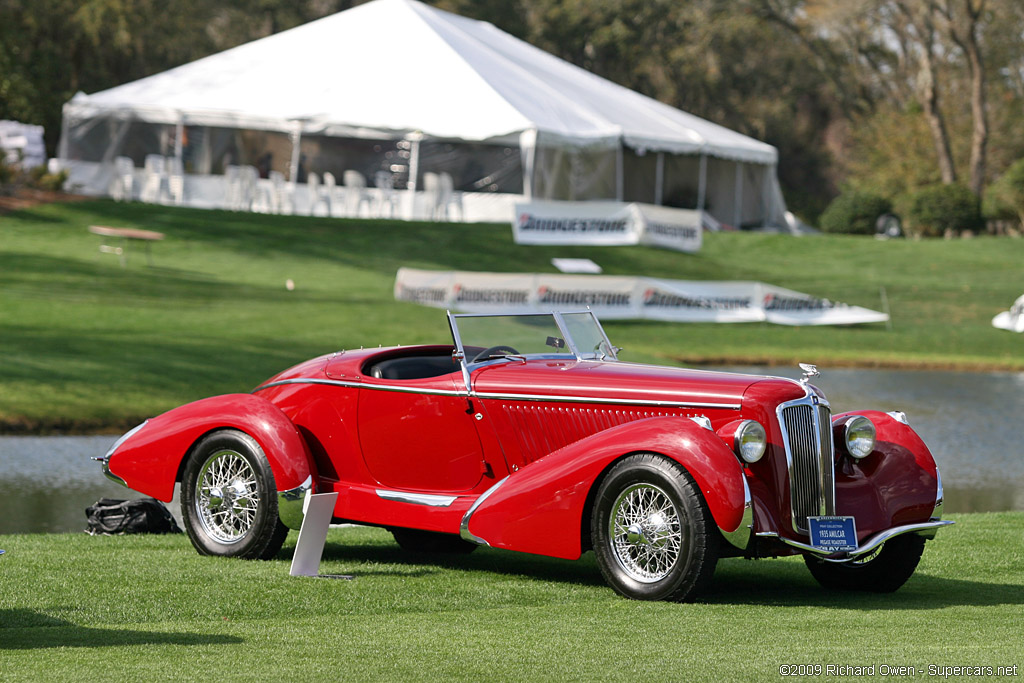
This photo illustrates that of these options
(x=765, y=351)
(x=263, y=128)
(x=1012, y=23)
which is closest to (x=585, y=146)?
(x=263, y=128)

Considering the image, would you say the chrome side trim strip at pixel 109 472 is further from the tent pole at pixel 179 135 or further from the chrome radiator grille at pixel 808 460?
the tent pole at pixel 179 135

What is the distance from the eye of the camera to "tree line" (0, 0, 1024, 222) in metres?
48.0

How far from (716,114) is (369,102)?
97.8 feet

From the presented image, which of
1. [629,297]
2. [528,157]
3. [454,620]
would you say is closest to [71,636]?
[454,620]

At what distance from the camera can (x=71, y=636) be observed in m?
5.84

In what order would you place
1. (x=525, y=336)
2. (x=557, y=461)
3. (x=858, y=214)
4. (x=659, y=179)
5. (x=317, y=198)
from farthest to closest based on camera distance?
(x=858, y=214) < (x=659, y=179) < (x=317, y=198) < (x=525, y=336) < (x=557, y=461)

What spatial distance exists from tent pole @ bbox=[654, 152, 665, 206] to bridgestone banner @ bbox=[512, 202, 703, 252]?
19.9 feet

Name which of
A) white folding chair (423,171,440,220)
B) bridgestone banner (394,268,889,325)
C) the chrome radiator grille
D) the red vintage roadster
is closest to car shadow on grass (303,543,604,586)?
the red vintage roadster

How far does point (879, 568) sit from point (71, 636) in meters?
4.47

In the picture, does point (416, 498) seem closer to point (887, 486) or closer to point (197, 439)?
point (197, 439)

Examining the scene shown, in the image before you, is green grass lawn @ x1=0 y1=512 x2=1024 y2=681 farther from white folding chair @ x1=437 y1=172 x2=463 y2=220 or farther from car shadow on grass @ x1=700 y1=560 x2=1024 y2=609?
white folding chair @ x1=437 y1=172 x2=463 y2=220

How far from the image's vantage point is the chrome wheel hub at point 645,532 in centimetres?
675

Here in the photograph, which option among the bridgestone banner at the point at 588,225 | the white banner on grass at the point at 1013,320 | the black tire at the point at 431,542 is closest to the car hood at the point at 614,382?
the black tire at the point at 431,542

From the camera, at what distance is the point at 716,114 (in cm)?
6372
